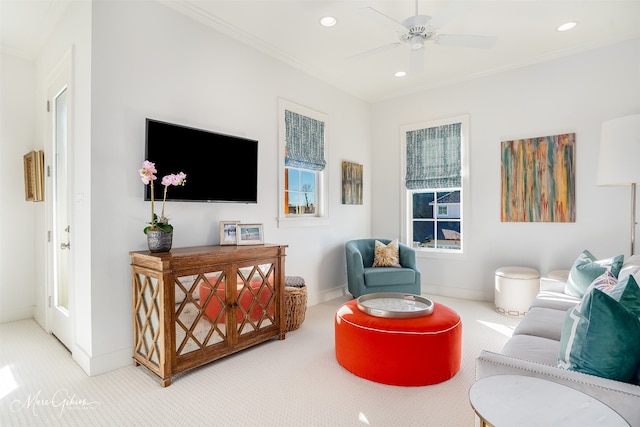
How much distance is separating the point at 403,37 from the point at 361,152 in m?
2.58

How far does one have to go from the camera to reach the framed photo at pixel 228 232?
3055 mm

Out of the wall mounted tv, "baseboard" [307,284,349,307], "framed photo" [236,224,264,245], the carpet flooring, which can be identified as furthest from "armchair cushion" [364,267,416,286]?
the wall mounted tv

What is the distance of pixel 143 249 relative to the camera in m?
2.72

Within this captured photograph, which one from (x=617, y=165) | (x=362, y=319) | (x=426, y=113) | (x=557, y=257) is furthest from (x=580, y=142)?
(x=362, y=319)

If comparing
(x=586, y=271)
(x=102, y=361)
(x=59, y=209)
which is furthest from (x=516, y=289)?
(x=59, y=209)

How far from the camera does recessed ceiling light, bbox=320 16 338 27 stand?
3158 mm

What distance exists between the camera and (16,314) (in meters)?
3.75

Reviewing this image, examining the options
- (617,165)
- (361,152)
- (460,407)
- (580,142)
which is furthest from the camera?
(361,152)

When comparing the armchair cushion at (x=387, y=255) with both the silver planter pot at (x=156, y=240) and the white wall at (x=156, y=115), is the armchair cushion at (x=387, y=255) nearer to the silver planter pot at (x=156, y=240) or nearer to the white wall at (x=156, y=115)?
the white wall at (x=156, y=115)

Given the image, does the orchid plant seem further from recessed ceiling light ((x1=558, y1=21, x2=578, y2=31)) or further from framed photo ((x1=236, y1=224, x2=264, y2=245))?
recessed ceiling light ((x1=558, y1=21, x2=578, y2=31))

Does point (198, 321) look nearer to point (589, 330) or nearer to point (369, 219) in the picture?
point (589, 330)

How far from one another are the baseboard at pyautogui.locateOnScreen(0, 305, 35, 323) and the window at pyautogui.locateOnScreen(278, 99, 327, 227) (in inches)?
119

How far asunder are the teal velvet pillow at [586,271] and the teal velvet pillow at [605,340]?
1.57 m

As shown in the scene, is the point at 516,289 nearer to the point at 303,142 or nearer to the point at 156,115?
the point at 303,142
